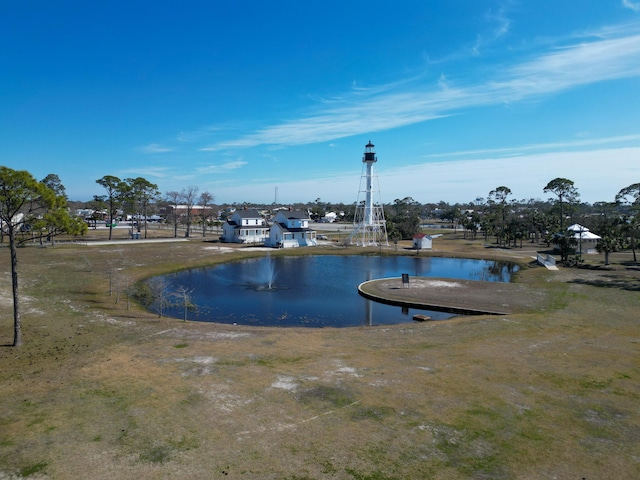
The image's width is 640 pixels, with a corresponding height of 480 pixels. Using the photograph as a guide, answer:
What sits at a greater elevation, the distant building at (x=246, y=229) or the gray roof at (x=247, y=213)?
the gray roof at (x=247, y=213)

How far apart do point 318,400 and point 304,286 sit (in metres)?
22.3

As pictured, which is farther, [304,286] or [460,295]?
[304,286]

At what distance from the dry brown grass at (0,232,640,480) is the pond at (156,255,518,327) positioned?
11.3ft

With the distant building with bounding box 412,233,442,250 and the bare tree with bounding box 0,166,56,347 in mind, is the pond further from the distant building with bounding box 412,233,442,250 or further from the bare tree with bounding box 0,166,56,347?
the bare tree with bounding box 0,166,56,347

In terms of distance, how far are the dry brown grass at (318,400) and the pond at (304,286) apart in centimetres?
343

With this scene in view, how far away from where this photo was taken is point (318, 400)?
11.6 m

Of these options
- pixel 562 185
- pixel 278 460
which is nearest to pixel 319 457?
pixel 278 460

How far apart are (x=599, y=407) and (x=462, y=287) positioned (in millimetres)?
21009

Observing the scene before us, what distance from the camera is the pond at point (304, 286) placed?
24484mm

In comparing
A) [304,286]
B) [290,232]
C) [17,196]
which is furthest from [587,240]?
[17,196]

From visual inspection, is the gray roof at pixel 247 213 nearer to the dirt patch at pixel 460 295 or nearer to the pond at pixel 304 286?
the pond at pixel 304 286

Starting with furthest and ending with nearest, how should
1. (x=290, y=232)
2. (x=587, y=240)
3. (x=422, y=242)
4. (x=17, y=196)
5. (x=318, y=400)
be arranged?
(x=290, y=232) → (x=422, y=242) → (x=587, y=240) → (x=17, y=196) → (x=318, y=400)

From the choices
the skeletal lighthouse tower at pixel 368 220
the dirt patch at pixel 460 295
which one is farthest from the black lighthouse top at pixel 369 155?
the dirt patch at pixel 460 295

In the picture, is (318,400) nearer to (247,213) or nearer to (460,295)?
(460,295)
